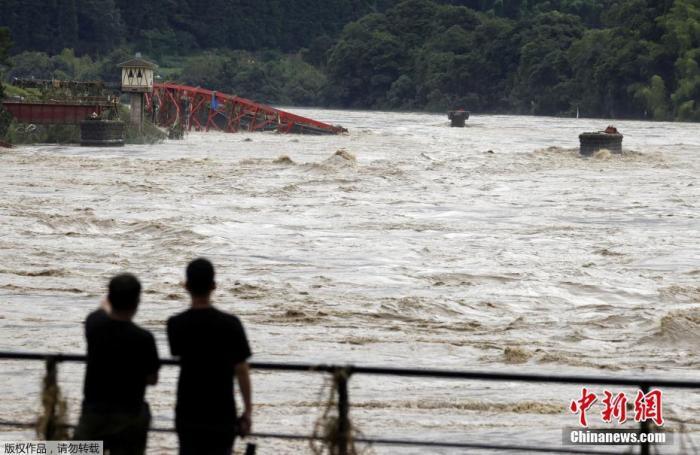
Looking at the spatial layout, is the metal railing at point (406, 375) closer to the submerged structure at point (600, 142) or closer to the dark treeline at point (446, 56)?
the submerged structure at point (600, 142)

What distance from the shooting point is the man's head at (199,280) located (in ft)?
26.3

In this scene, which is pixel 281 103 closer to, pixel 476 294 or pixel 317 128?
pixel 317 128

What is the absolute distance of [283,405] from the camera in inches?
607

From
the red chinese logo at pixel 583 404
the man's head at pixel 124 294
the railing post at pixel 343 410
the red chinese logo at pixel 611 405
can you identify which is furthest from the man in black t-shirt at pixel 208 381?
the red chinese logo at pixel 583 404

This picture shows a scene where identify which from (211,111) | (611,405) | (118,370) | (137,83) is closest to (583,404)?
(611,405)

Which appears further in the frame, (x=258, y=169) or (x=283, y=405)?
(x=258, y=169)

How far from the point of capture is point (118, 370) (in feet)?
25.6

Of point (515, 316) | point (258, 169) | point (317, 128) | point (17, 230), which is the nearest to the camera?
point (515, 316)

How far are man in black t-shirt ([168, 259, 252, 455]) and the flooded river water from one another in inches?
131

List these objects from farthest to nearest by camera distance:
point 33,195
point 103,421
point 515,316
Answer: point 33,195, point 515,316, point 103,421

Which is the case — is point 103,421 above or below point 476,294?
above

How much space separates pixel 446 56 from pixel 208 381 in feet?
491

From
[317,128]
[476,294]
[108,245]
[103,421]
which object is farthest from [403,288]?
[317,128]

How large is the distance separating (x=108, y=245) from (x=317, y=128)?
206 feet
